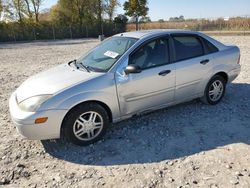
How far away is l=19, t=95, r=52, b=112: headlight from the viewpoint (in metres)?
3.49

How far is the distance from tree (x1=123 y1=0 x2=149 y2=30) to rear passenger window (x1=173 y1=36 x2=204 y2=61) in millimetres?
35878

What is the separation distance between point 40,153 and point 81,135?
621 mm

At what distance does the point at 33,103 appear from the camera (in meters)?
3.53

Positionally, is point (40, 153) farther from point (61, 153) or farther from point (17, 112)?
point (17, 112)

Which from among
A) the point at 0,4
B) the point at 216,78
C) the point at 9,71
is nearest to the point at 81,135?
the point at 216,78

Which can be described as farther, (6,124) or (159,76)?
(6,124)

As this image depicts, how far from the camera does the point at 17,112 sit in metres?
3.59

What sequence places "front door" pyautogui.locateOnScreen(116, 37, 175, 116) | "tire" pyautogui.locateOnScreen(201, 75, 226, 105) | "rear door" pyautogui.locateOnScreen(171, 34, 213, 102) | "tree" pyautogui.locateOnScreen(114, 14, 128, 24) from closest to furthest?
1. "front door" pyautogui.locateOnScreen(116, 37, 175, 116)
2. "rear door" pyautogui.locateOnScreen(171, 34, 213, 102)
3. "tire" pyautogui.locateOnScreen(201, 75, 226, 105)
4. "tree" pyautogui.locateOnScreen(114, 14, 128, 24)

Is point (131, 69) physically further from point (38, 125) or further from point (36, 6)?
point (36, 6)

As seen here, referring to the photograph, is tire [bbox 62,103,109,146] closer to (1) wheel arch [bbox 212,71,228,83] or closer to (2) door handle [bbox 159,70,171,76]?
(2) door handle [bbox 159,70,171,76]

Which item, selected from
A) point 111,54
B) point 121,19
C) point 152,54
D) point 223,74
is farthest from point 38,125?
point 121,19

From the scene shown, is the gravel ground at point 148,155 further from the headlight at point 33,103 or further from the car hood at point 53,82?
the car hood at point 53,82

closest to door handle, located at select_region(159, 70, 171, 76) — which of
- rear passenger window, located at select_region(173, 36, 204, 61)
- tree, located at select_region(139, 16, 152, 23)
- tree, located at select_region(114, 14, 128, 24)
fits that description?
rear passenger window, located at select_region(173, 36, 204, 61)

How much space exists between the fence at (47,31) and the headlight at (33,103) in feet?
99.9
